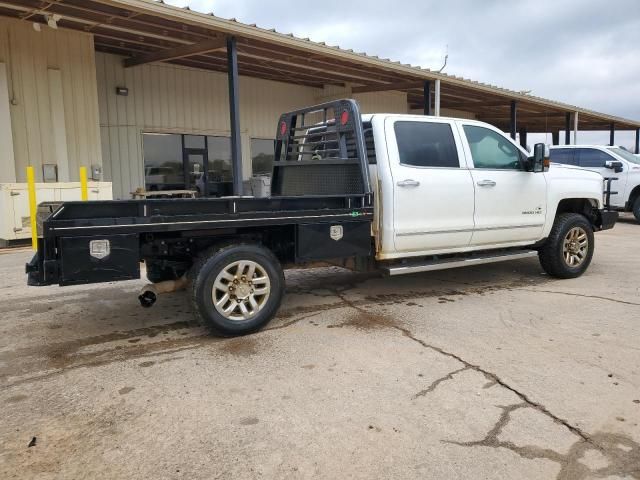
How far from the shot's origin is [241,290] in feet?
14.3

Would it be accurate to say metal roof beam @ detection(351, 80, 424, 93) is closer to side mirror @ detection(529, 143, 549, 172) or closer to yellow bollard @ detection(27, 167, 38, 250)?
side mirror @ detection(529, 143, 549, 172)

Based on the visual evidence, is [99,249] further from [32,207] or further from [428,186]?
[428,186]

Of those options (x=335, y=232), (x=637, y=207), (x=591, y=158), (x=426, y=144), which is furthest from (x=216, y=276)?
(x=637, y=207)

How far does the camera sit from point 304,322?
16.0ft

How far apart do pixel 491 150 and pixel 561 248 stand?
5.33 feet

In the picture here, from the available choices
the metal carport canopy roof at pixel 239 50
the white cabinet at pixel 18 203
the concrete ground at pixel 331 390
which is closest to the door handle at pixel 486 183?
the concrete ground at pixel 331 390

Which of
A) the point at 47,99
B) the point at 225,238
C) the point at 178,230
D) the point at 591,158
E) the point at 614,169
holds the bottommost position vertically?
the point at 225,238

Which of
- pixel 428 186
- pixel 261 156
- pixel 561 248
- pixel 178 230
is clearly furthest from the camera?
pixel 261 156

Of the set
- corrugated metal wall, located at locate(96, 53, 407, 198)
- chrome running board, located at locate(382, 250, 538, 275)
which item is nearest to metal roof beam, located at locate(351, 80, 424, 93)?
corrugated metal wall, located at locate(96, 53, 407, 198)

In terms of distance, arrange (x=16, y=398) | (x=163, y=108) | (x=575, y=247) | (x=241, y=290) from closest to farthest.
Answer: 1. (x=16, y=398)
2. (x=241, y=290)
3. (x=575, y=247)
4. (x=163, y=108)

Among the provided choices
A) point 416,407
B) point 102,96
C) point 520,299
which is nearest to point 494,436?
point 416,407

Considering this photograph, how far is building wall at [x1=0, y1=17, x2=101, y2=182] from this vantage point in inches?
411

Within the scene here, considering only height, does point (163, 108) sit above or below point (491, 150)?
above

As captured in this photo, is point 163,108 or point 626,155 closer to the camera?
point 626,155
